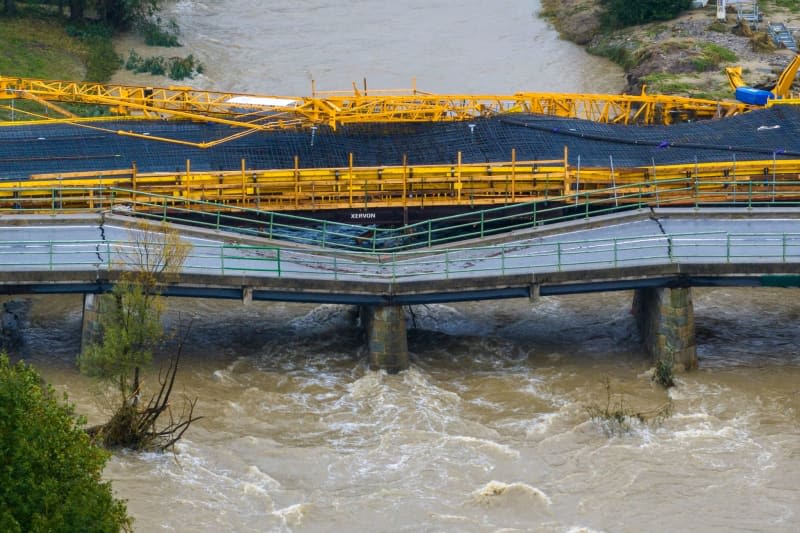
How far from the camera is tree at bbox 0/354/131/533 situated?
25.8m

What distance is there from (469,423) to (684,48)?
3592 cm

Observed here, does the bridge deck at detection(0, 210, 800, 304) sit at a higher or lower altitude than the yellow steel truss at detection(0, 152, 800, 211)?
lower

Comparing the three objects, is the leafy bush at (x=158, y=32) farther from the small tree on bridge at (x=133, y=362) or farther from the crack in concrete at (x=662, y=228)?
the small tree on bridge at (x=133, y=362)

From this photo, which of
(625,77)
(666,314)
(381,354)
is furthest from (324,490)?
(625,77)

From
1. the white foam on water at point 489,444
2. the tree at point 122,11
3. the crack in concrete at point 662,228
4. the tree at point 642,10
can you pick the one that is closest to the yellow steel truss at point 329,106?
the crack in concrete at point 662,228

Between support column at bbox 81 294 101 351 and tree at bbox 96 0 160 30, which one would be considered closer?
support column at bbox 81 294 101 351

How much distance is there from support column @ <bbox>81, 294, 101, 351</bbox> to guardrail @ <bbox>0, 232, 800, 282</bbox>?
2.63 feet

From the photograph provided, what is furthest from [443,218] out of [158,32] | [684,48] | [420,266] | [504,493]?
[158,32]

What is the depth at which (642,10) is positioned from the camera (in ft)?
241

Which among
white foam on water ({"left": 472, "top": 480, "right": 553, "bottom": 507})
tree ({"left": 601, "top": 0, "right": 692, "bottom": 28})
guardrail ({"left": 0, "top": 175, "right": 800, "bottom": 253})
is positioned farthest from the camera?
tree ({"left": 601, "top": 0, "right": 692, "bottom": 28})

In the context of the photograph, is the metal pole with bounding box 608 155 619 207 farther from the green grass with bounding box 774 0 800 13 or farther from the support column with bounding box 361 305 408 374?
the green grass with bounding box 774 0 800 13

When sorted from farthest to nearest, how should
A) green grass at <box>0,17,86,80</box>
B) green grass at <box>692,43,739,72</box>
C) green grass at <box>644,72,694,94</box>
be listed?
green grass at <box>0,17,86,80</box> → green grass at <box>692,43,739,72</box> → green grass at <box>644,72,694,94</box>

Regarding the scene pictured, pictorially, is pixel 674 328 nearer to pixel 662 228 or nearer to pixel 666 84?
pixel 662 228

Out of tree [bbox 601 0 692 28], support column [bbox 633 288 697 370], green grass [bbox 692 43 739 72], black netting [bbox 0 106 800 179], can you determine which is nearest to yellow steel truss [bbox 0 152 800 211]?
black netting [bbox 0 106 800 179]
